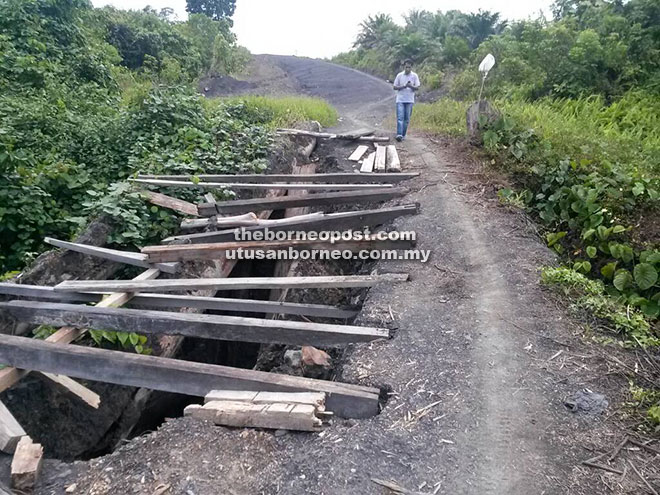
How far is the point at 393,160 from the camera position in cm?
720

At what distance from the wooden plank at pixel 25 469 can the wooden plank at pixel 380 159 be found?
18.4ft

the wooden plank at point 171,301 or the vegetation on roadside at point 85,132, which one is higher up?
the vegetation on roadside at point 85,132

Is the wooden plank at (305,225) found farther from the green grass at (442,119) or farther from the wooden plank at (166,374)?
the green grass at (442,119)

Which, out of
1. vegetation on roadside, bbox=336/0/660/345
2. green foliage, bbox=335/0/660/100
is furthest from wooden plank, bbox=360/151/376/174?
green foliage, bbox=335/0/660/100

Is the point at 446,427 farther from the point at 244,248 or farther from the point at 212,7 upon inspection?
the point at 212,7

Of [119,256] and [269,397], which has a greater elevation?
[119,256]

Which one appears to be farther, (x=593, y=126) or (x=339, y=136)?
(x=339, y=136)

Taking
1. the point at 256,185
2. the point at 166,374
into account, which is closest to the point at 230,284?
the point at 166,374

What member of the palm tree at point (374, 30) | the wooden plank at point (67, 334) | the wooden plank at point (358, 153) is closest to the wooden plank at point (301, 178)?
the wooden plank at point (358, 153)

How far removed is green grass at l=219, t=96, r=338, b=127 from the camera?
31.8 ft

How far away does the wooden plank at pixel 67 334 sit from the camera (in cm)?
298

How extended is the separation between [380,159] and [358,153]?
0.71 meters

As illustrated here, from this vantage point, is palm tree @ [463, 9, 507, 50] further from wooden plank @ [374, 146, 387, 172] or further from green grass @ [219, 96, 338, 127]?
wooden plank @ [374, 146, 387, 172]

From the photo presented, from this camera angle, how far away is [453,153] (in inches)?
292
